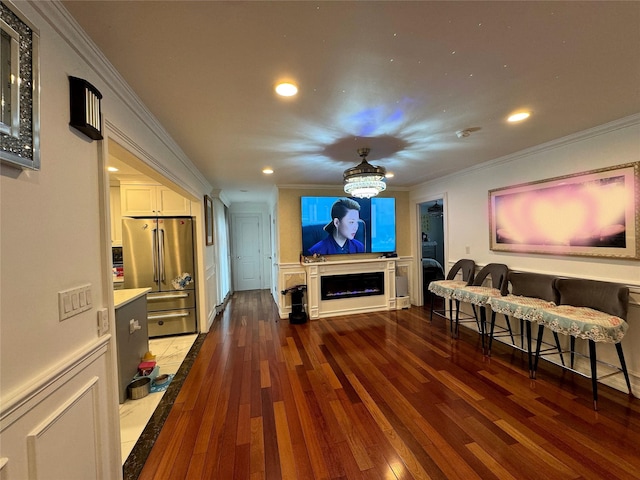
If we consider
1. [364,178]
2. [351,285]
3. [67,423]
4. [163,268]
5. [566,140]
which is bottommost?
[351,285]

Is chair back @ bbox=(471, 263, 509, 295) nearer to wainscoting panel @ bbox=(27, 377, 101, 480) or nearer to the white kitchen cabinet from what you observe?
wainscoting panel @ bbox=(27, 377, 101, 480)

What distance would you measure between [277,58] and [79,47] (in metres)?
0.91

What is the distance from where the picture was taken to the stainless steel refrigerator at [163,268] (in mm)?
3555

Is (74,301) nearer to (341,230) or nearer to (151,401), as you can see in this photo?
(151,401)

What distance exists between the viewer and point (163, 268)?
365 cm

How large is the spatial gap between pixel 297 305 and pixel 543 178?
3726mm

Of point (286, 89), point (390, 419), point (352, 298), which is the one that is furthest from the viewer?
point (352, 298)

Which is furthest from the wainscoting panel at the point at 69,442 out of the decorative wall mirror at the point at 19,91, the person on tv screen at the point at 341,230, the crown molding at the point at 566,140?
the crown molding at the point at 566,140

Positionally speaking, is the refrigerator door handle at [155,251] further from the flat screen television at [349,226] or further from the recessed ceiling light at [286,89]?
the recessed ceiling light at [286,89]

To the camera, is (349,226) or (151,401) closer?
(151,401)

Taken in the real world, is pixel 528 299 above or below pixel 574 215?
below

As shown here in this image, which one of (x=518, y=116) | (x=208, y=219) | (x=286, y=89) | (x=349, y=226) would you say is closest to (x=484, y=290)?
(x=518, y=116)

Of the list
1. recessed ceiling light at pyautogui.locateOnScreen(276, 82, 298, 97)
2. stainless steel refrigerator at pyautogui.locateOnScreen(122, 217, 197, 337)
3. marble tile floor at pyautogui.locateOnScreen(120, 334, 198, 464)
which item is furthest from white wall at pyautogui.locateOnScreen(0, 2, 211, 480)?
stainless steel refrigerator at pyautogui.locateOnScreen(122, 217, 197, 337)

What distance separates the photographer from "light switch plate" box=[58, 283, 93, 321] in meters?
1.08
